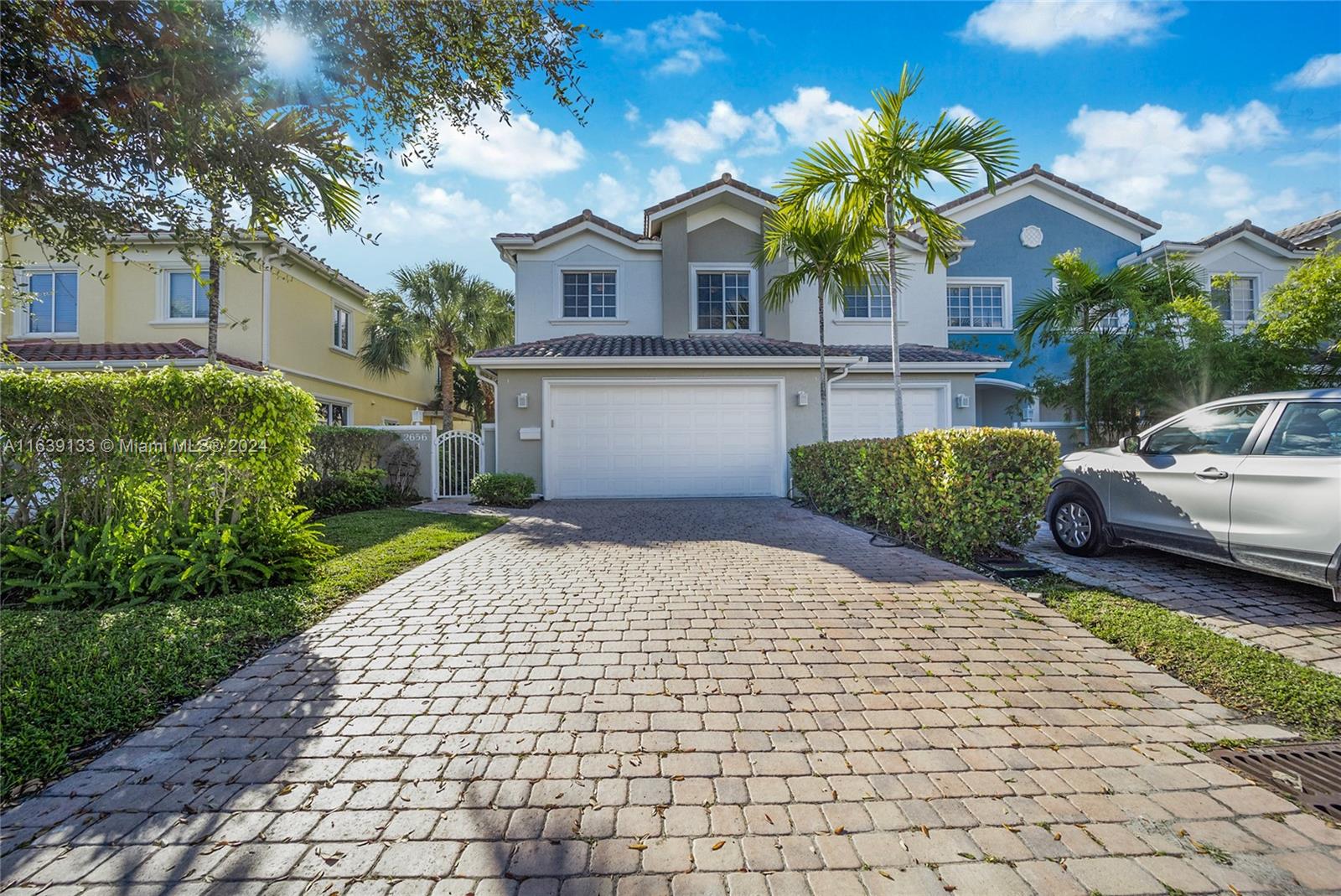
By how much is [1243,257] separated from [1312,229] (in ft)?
7.73

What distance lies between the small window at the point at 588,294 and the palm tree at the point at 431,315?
4337mm

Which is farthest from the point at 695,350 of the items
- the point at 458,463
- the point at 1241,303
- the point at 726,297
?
the point at 1241,303

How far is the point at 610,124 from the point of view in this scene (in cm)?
719

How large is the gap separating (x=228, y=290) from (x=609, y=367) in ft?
36.6

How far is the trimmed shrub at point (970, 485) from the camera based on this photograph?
5609 mm

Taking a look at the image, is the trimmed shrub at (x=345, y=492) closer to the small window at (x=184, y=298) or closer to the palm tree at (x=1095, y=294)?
the small window at (x=184, y=298)

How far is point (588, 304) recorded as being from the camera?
46.9 feet

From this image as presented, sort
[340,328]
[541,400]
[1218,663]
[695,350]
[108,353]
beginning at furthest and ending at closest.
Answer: [340,328], [108,353], [695,350], [541,400], [1218,663]

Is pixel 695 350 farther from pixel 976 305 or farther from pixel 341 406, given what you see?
pixel 341 406

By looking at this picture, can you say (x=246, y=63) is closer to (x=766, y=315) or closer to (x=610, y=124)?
(x=610, y=124)

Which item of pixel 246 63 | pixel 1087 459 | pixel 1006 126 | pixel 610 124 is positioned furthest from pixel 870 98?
pixel 246 63

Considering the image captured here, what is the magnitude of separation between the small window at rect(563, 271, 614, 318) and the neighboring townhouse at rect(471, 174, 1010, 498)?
0.10ft

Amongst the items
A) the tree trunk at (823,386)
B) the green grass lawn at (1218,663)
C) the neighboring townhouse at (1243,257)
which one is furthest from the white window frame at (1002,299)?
the green grass lawn at (1218,663)

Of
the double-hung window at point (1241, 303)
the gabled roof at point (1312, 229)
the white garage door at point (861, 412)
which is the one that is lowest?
the white garage door at point (861, 412)
